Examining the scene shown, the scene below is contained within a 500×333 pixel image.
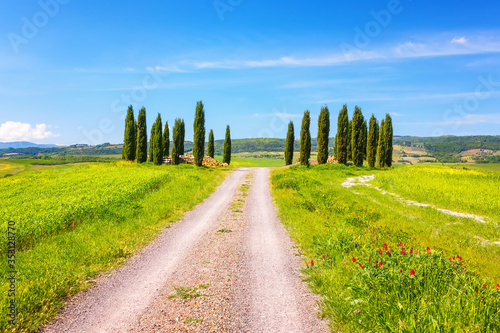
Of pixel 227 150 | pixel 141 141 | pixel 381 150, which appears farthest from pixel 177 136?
pixel 381 150

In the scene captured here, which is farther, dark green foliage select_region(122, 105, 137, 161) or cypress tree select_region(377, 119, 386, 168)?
cypress tree select_region(377, 119, 386, 168)

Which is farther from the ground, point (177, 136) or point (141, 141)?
point (177, 136)

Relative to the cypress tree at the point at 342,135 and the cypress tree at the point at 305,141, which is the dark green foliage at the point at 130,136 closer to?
the cypress tree at the point at 305,141

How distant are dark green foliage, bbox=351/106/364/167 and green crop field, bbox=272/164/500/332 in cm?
3222

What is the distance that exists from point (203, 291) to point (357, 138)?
5148 cm

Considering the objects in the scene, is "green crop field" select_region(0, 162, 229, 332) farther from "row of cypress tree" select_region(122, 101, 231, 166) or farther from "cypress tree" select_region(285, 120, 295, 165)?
"cypress tree" select_region(285, 120, 295, 165)

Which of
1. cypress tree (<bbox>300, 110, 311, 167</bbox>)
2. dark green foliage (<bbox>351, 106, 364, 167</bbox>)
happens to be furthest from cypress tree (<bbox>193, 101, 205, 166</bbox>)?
dark green foliage (<bbox>351, 106, 364, 167</bbox>)

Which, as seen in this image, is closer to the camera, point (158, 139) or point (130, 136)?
point (158, 139)

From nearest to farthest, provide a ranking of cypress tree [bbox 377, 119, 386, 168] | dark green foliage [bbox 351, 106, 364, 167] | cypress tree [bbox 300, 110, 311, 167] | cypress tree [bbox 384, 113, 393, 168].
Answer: cypress tree [bbox 300, 110, 311, 167] < dark green foliage [bbox 351, 106, 364, 167] < cypress tree [bbox 384, 113, 393, 168] < cypress tree [bbox 377, 119, 386, 168]

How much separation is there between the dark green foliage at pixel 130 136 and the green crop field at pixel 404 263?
4310 cm

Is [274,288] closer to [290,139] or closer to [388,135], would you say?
[388,135]

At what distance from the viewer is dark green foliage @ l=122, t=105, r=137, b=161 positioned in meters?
53.6

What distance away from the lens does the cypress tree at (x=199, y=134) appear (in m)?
47.4

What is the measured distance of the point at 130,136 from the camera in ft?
176
